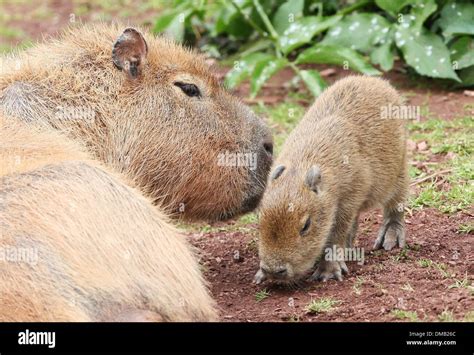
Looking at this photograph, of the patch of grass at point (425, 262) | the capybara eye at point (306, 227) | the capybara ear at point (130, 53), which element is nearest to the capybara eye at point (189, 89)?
the capybara ear at point (130, 53)

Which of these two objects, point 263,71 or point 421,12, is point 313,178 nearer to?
point 263,71

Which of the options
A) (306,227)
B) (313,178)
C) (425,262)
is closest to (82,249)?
(306,227)

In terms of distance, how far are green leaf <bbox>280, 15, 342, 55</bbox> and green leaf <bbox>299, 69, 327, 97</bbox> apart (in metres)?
0.37

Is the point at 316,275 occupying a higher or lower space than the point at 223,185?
lower

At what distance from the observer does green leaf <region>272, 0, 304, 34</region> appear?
34.6ft

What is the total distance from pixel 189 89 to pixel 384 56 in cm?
368

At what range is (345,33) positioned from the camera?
32.8ft

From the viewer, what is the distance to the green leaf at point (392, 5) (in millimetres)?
9781

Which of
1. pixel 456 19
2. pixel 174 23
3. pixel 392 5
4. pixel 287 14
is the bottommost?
pixel 456 19

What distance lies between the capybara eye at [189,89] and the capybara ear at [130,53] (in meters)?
0.32

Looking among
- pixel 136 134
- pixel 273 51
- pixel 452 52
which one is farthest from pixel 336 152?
pixel 273 51

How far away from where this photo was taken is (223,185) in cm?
654
